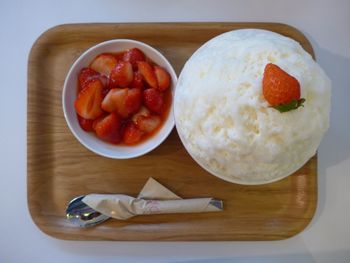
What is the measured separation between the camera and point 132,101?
1160mm

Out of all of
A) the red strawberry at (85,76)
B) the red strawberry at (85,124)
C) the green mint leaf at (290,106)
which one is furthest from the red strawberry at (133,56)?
the green mint leaf at (290,106)

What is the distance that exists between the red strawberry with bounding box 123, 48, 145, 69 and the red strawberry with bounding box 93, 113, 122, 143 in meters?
0.19

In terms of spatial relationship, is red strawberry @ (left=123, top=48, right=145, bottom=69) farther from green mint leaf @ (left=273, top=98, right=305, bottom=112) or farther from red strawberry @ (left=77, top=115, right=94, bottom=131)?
green mint leaf @ (left=273, top=98, right=305, bottom=112)

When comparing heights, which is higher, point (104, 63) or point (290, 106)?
point (104, 63)

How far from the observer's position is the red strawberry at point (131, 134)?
3.87 feet

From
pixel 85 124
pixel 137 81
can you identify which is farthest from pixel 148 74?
pixel 85 124

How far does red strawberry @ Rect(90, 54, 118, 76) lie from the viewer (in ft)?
4.00

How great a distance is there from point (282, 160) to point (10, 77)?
1024 millimetres

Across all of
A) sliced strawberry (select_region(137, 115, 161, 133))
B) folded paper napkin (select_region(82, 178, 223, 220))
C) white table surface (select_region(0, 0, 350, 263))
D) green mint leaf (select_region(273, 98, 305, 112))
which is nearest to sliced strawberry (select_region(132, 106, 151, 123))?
sliced strawberry (select_region(137, 115, 161, 133))

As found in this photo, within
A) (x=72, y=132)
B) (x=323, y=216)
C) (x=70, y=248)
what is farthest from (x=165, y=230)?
(x=323, y=216)

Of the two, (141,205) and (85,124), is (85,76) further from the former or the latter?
(141,205)

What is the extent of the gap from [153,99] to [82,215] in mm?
457

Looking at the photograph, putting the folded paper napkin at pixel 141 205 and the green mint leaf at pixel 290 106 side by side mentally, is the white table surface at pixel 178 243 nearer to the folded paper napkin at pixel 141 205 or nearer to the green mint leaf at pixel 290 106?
the folded paper napkin at pixel 141 205

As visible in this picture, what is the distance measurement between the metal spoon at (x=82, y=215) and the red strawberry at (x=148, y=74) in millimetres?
451
